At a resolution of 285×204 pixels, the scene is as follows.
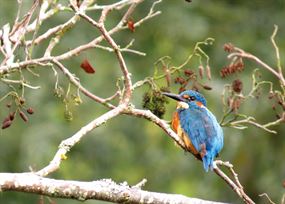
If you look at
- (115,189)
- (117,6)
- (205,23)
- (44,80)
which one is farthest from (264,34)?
(115,189)

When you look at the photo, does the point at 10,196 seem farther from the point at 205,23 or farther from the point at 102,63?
the point at 205,23

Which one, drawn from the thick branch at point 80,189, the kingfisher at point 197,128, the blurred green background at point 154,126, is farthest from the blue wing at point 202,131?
the blurred green background at point 154,126

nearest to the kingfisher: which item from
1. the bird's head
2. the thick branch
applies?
the bird's head

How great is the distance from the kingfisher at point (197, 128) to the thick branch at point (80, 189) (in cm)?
142

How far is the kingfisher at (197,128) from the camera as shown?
5.87 m

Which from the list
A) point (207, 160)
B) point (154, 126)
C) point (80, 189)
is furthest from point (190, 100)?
point (154, 126)

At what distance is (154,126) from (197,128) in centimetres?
430

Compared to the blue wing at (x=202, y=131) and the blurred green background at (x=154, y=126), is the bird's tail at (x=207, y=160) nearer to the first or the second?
the blue wing at (x=202, y=131)

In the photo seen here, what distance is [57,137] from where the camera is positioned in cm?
976

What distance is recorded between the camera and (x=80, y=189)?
4.08 m

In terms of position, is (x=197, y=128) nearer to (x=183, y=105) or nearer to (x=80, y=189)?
(x=183, y=105)

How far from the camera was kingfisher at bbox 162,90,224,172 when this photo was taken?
5.87 meters

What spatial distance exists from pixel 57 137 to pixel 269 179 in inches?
92.7

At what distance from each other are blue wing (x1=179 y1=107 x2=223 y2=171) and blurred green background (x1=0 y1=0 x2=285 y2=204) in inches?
128
